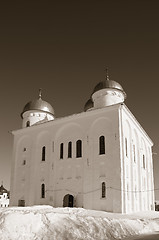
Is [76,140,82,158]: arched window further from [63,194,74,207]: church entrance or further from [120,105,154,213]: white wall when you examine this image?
[120,105,154,213]: white wall

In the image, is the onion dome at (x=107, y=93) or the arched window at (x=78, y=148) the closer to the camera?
the arched window at (x=78, y=148)

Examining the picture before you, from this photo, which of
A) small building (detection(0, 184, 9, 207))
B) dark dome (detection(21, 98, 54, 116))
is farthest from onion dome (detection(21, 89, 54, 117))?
small building (detection(0, 184, 9, 207))

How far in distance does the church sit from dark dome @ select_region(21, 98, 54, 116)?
11.2ft

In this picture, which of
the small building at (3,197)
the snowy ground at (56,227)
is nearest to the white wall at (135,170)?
the snowy ground at (56,227)

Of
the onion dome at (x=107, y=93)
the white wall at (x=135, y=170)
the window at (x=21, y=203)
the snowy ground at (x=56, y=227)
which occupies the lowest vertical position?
the snowy ground at (x=56, y=227)

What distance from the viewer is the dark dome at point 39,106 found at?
30.3 meters

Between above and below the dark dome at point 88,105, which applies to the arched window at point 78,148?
below

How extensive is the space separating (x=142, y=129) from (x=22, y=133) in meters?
12.4

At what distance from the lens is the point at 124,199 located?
20078 millimetres

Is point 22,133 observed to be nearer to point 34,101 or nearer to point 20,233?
point 34,101

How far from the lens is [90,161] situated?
22250 mm

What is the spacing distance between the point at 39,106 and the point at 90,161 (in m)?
10.9

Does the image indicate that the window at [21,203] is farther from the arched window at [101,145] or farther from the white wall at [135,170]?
the white wall at [135,170]

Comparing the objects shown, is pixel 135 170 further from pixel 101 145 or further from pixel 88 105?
pixel 88 105
